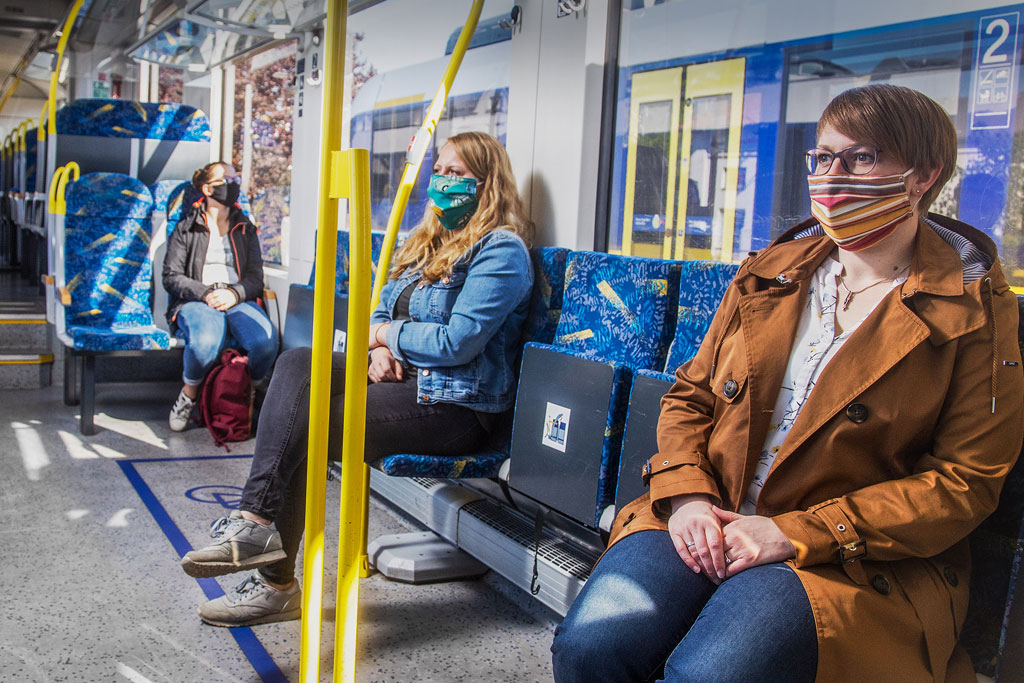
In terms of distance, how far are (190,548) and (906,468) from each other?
2396 mm

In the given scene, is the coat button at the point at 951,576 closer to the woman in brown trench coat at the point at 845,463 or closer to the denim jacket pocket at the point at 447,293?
the woman in brown trench coat at the point at 845,463

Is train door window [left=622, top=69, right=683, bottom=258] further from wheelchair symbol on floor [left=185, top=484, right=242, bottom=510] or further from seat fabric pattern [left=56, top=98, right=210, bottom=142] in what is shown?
seat fabric pattern [left=56, top=98, right=210, bottom=142]

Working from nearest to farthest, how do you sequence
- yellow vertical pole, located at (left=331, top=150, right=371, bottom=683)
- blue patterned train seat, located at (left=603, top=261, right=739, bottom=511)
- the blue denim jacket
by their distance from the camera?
yellow vertical pole, located at (left=331, top=150, right=371, bottom=683) → blue patterned train seat, located at (left=603, top=261, right=739, bottom=511) → the blue denim jacket

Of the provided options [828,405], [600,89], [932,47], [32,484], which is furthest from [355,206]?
[32,484]

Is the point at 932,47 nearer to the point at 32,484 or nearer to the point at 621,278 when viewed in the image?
the point at 621,278

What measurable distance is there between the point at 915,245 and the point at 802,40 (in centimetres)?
97

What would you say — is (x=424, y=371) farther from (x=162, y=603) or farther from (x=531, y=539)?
(x=162, y=603)

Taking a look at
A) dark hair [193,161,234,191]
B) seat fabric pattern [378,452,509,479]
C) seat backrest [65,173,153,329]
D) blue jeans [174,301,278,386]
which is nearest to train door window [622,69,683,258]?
seat fabric pattern [378,452,509,479]

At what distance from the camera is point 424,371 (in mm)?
2652

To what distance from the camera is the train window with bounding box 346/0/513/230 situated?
11.4ft

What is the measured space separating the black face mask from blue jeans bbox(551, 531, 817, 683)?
406cm

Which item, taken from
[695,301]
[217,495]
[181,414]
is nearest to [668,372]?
[695,301]

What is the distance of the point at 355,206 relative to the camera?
157 centimetres

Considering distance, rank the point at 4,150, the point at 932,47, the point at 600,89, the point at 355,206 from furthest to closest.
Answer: the point at 4,150 < the point at 600,89 < the point at 932,47 < the point at 355,206
